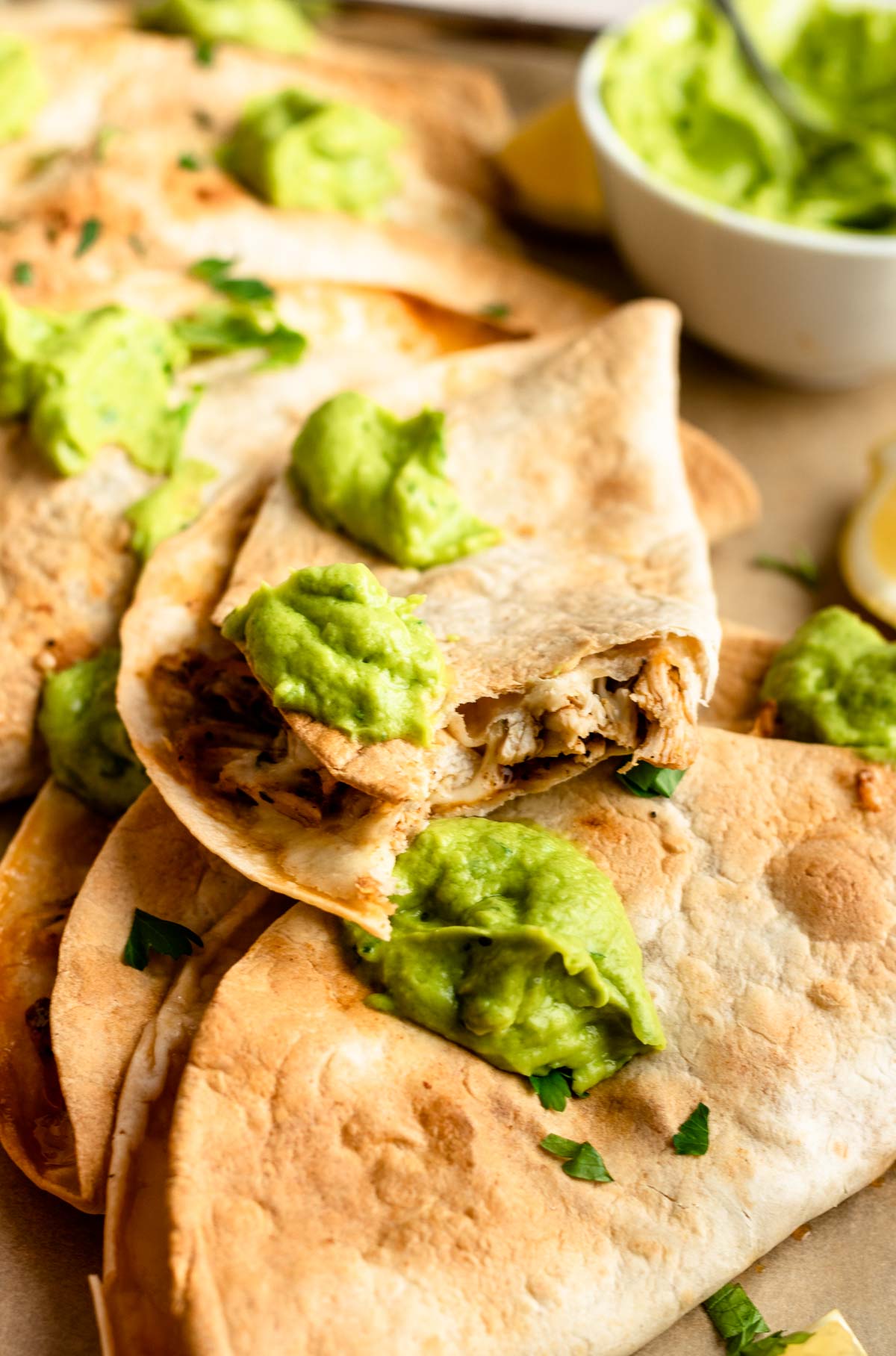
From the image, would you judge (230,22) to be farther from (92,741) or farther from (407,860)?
(407,860)

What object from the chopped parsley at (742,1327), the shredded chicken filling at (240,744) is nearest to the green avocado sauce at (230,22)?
the shredded chicken filling at (240,744)

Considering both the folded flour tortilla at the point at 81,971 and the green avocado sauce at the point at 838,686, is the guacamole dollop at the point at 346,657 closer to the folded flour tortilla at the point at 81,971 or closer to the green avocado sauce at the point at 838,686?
the folded flour tortilla at the point at 81,971

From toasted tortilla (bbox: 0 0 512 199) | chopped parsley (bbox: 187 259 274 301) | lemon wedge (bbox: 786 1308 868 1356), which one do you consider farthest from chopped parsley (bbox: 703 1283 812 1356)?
toasted tortilla (bbox: 0 0 512 199)

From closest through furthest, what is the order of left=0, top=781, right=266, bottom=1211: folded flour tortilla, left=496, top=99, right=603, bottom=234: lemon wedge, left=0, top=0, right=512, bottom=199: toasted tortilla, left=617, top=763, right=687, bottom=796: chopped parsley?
1. left=0, top=781, right=266, bottom=1211: folded flour tortilla
2. left=617, top=763, right=687, bottom=796: chopped parsley
3. left=0, top=0, right=512, bottom=199: toasted tortilla
4. left=496, top=99, right=603, bottom=234: lemon wedge

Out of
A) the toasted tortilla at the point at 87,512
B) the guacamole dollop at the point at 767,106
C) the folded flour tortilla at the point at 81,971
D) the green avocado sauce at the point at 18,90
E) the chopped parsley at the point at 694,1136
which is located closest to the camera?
the chopped parsley at the point at 694,1136

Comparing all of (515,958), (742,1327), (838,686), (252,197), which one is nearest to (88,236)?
(252,197)

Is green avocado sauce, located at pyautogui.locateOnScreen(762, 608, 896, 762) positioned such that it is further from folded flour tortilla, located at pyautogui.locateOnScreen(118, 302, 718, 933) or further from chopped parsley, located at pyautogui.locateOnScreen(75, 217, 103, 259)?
chopped parsley, located at pyautogui.locateOnScreen(75, 217, 103, 259)
